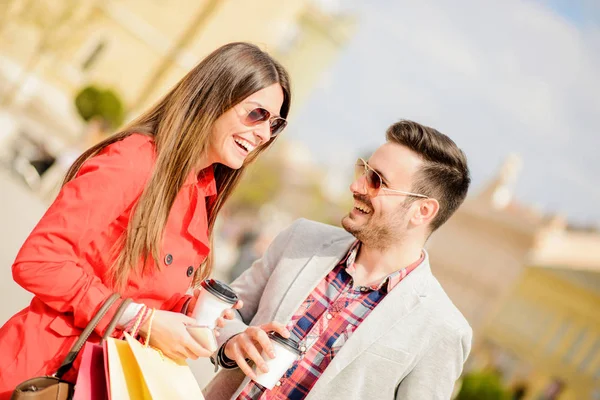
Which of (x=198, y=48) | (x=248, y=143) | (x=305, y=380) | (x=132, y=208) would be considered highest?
(x=198, y=48)

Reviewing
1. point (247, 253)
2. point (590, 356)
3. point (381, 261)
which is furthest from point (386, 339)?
point (590, 356)

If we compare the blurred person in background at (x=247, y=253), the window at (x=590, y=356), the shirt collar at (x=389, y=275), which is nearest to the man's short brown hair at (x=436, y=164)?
the shirt collar at (x=389, y=275)

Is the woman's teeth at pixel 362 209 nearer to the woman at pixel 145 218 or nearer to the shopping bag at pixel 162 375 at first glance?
the woman at pixel 145 218

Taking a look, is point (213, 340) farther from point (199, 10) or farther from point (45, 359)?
point (199, 10)

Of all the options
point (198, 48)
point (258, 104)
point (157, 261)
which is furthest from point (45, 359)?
point (198, 48)

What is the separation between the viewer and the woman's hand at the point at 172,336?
217 cm

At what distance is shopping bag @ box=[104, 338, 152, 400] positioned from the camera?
1932 mm

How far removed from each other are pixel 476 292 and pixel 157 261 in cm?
3747

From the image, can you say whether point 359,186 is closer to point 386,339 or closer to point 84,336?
point 386,339

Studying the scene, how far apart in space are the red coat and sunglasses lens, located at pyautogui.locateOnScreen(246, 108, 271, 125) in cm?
A: 41

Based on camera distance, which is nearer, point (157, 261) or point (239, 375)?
point (157, 261)

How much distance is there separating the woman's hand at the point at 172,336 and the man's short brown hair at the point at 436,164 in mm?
1254

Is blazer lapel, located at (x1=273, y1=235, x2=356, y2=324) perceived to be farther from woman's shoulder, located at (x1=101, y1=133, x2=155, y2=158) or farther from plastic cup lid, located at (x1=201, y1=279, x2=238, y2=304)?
woman's shoulder, located at (x1=101, y1=133, x2=155, y2=158)

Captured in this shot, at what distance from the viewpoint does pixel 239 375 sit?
285 centimetres
